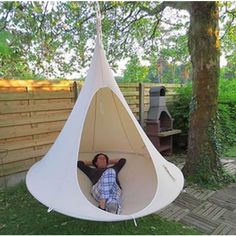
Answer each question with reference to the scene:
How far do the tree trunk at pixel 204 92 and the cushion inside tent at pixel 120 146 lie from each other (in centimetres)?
101

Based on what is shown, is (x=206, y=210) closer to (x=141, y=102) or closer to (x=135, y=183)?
(x=135, y=183)

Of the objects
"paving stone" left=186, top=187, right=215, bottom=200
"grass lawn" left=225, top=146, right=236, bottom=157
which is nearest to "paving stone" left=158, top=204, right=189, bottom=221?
"paving stone" left=186, top=187, right=215, bottom=200

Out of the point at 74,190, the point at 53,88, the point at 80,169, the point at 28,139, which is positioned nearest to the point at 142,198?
the point at 80,169

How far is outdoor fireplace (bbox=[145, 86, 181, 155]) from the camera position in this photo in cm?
545

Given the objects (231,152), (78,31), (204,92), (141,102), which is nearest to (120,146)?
(204,92)

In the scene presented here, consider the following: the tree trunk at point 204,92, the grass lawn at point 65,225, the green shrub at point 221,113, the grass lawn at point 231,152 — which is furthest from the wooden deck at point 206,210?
the green shrub at point 221,113

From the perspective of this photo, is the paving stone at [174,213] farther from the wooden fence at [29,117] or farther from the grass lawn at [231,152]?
the grass lawn at [231,152]

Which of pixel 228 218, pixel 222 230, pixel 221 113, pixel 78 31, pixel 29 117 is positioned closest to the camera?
pixel 222 230

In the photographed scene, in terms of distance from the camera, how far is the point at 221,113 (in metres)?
6.44

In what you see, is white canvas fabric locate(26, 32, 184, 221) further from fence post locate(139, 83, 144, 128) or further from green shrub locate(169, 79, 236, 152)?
green shrub locate(169, 79, 236, 152)

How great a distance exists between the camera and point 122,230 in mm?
2670

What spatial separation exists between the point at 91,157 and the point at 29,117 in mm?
1144

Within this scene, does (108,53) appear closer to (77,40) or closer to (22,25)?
(77,40)

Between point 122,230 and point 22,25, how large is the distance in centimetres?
370
